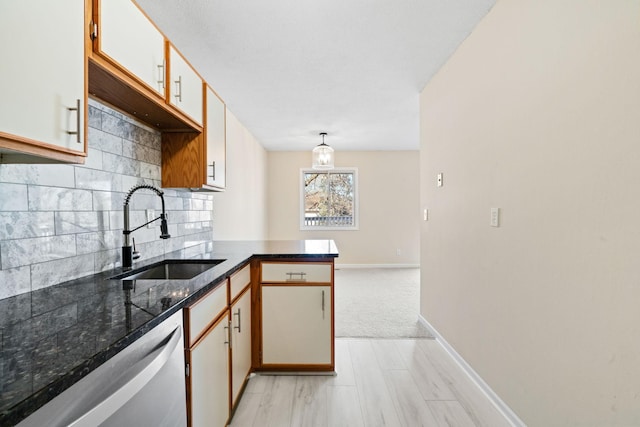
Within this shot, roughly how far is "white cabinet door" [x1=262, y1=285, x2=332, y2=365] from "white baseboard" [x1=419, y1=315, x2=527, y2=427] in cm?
101

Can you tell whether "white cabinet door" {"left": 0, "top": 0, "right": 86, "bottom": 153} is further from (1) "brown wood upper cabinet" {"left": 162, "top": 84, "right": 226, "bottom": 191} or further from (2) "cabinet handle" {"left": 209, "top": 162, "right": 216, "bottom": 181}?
(2) "cabinet handle" {"left": 209, "top": 162, "right": 216, "bottom": 181}

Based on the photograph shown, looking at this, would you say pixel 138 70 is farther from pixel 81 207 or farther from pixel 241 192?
pixel 241 192

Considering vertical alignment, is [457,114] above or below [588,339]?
above

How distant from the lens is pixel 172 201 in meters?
2.45

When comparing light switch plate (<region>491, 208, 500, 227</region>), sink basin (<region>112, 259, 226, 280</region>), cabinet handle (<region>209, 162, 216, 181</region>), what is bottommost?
sink basin (<region>112, 259, 226, 280</region>)

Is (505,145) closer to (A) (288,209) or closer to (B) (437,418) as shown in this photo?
(B) (437,418)

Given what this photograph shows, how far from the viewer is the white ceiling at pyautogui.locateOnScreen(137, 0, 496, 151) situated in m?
1.98

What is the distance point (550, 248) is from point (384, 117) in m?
3.14

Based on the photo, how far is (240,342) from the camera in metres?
1.98

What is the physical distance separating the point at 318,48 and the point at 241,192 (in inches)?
102

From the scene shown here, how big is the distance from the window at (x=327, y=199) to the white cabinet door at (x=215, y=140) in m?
4.00

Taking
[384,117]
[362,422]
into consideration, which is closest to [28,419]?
[362,422]

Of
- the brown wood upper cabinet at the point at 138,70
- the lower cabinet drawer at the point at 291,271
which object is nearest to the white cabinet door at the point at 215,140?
the brown wood upper cabinet at the point at 138,70

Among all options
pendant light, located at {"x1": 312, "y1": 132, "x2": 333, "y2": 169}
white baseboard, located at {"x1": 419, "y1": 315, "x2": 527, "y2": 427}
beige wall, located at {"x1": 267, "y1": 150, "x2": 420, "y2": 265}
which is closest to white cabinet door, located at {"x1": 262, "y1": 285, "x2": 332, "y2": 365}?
white baseboard, located at {"x1": 419, "y1": 315, "x2": 527, "y2": 427}
